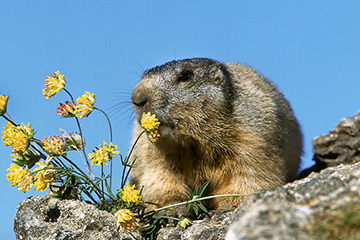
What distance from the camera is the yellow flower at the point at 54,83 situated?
239 inches

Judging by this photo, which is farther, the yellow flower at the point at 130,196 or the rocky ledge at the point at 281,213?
the yellow flower at the point at 130,196

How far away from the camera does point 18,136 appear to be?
18.9ft

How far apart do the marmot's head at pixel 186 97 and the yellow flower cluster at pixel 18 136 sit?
6.66ft

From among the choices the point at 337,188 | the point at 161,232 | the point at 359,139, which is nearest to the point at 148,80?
the point at 161,232

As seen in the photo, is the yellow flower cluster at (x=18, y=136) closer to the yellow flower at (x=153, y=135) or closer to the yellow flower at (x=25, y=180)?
the yellow flower at (x=25, y=180)

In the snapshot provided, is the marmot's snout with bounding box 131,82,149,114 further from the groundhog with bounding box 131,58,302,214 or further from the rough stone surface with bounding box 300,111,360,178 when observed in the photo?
the rough stone surface with bounding box 300,111,360,178

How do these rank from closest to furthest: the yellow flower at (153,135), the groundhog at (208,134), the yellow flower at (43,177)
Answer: the yellow flower at (43,177) < the yellow flower at (153,135) < the groundhog at (208,134)

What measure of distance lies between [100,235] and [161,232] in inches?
44.1

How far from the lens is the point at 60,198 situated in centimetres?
614

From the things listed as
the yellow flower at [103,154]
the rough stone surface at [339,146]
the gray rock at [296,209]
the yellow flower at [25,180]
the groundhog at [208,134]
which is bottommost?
the gray rock at [296,209]

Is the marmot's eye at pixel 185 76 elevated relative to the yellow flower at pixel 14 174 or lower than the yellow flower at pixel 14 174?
elevated

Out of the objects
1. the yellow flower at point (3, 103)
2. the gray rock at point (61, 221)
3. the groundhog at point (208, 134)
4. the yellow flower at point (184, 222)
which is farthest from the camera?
the groundhog at point (208, 134)

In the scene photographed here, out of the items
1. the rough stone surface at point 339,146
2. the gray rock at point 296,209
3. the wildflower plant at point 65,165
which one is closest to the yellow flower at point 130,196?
the wildflower plant at point 65,165

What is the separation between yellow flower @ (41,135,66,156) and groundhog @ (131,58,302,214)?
1.76 m
